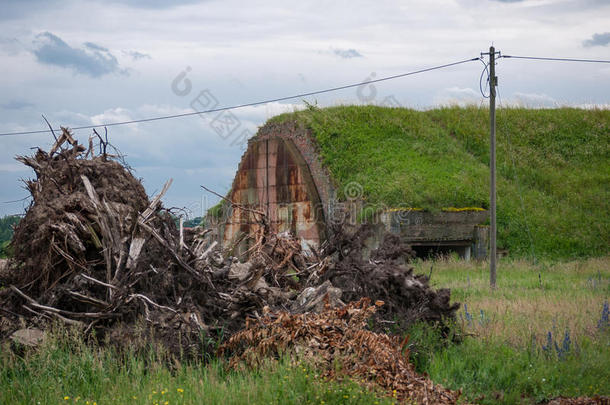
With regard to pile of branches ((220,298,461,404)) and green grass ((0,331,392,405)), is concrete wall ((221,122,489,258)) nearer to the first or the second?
pile of branches ((220,298,461,404))

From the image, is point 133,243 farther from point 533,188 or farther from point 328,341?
point 533,188

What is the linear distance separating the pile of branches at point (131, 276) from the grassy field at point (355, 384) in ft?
1.34

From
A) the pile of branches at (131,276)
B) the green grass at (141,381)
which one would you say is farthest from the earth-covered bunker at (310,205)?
the green grass at (141,381)

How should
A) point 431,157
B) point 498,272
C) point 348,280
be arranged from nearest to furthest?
point 348,280 → point 498,272 → point 431,157

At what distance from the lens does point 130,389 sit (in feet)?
19.6

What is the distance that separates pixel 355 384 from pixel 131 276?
10.9ft

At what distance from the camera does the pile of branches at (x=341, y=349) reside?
5.76m

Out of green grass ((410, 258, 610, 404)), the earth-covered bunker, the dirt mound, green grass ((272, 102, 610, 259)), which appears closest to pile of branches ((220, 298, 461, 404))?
green grass ((410, 258, 610, 404))

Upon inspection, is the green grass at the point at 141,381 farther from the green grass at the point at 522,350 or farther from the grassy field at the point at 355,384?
the green grass at the point at 522,350

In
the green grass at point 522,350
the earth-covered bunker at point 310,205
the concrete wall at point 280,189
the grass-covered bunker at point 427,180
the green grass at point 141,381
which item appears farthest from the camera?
the concrete wall at point 280,189

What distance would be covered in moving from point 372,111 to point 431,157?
11.7 feet

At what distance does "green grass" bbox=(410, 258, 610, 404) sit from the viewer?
707 cm

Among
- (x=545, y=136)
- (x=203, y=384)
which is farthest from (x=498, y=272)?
(x=203, y=384)

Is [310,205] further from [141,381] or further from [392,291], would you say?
[141,381]
